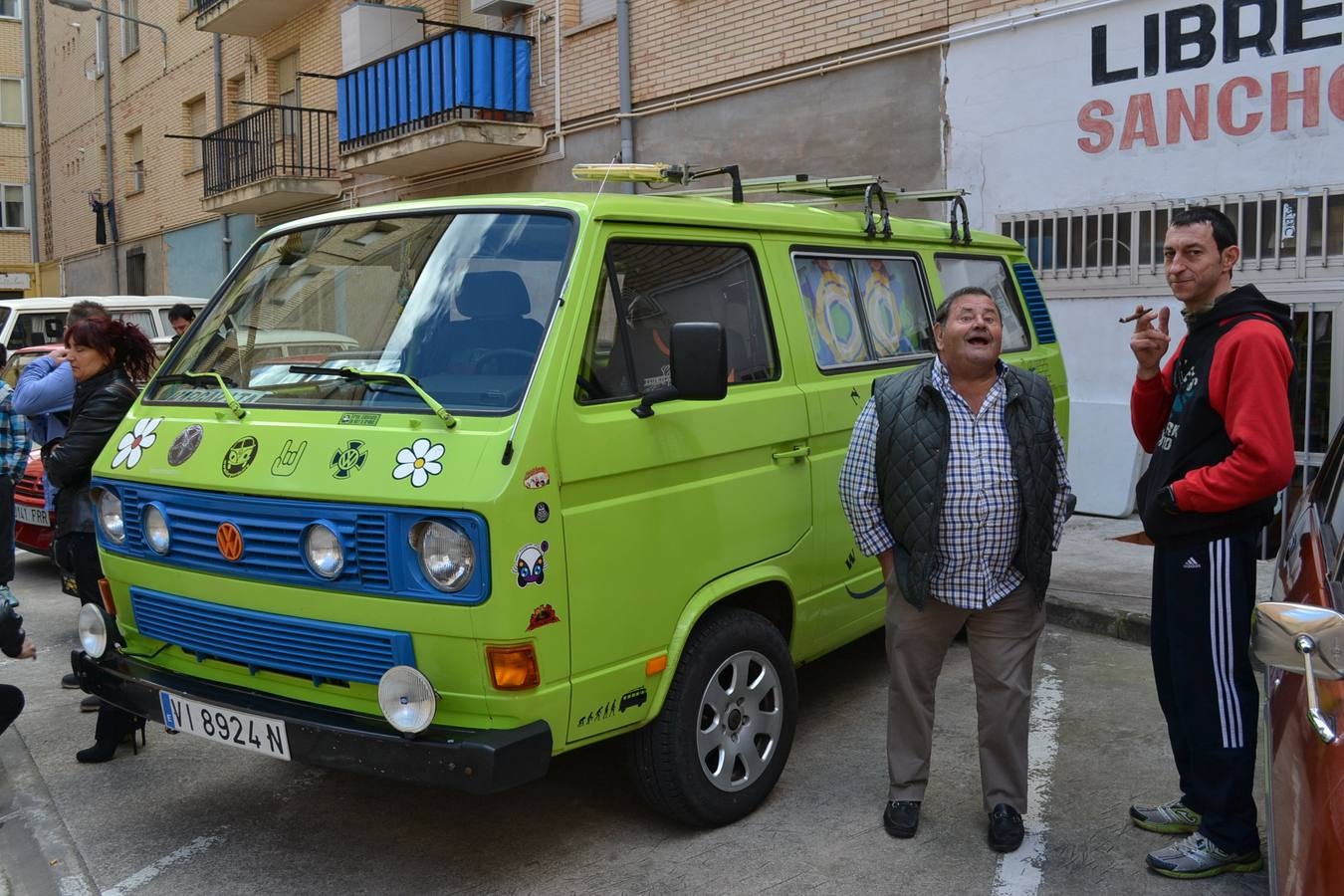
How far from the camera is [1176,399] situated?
3756 millimetres

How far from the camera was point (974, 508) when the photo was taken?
3734mm

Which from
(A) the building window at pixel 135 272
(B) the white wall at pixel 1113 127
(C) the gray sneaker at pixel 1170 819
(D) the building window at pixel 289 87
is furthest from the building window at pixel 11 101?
(C) the gray sneaker at pixel 1170 819

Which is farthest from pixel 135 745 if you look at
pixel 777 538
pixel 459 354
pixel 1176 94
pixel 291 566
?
pixel 1176 94

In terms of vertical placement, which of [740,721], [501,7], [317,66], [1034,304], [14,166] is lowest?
[740,721]

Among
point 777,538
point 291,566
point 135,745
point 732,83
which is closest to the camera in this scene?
point 291,566

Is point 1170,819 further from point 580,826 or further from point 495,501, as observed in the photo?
point 495,501

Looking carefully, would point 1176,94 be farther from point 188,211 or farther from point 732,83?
point 188,211

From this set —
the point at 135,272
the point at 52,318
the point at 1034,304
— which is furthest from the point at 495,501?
the point at 135,272

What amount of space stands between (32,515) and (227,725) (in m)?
5.34

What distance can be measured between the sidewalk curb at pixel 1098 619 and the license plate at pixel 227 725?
424cm

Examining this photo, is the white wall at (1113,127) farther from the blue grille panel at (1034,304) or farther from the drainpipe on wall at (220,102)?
the drainpipe on wall at (220,102)

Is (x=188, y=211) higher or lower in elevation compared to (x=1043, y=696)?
higher

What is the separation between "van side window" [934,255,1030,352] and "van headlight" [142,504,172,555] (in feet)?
12.4

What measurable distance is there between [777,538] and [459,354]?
4.48ft
